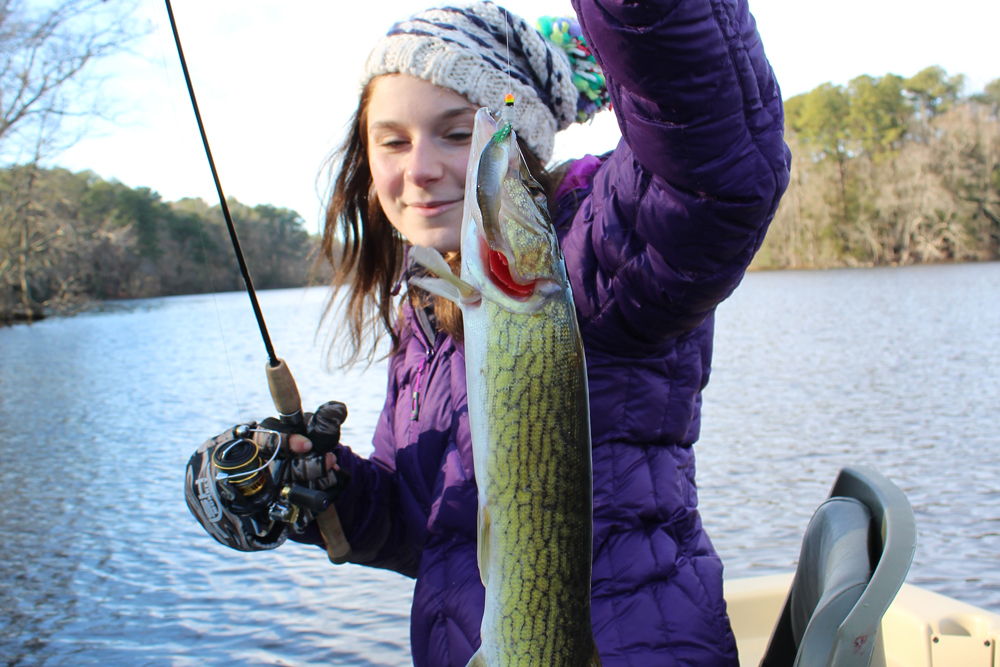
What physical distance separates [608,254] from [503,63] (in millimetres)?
937

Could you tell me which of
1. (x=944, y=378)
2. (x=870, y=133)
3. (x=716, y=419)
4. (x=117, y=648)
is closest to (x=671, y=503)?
(x=117, y=648)

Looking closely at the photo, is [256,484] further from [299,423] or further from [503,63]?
[503,63]

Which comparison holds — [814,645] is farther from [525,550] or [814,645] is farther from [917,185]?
[917,185]

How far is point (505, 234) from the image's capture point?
4.33 ft

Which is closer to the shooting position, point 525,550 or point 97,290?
point 525,550

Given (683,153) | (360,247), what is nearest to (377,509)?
(360,247)

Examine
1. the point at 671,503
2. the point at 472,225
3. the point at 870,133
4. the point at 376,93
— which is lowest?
the point at 671,503

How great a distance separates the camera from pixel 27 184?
30156mm

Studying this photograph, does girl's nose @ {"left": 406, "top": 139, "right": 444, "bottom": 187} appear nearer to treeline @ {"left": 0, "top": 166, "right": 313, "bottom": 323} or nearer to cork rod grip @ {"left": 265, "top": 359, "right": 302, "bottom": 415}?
cork rod grip @ {"left": 265, "top": 359, "right": 302, "bottom": 415}

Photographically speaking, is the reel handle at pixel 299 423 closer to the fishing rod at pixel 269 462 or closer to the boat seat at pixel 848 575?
the fishing rod at pixel 269 462

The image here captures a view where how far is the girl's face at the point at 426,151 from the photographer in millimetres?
2023

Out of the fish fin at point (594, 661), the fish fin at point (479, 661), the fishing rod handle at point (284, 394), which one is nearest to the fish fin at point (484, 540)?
the fish fin at point (479, 661)

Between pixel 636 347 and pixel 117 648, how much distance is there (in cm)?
450

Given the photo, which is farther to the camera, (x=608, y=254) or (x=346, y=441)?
(x=346, y=441)
